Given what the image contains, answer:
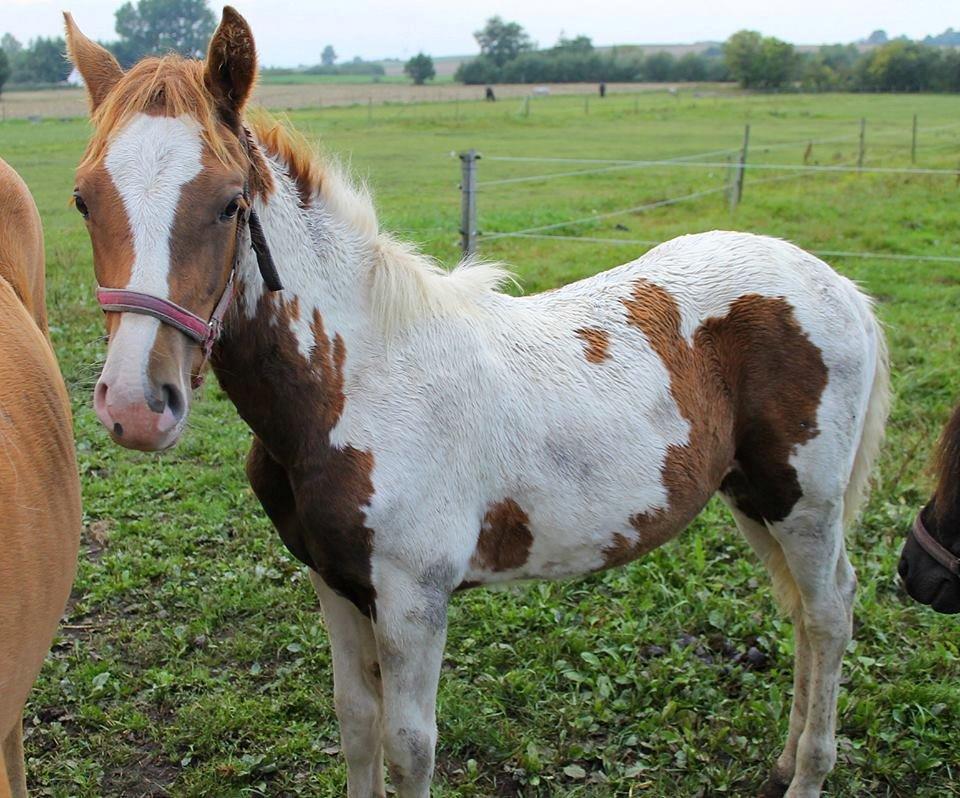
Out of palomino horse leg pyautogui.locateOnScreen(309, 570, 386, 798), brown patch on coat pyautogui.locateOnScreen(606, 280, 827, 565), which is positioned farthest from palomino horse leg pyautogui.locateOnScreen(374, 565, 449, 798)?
brown patch on coat pyautogui.locateOnScreen(606, 280, 827, 565)

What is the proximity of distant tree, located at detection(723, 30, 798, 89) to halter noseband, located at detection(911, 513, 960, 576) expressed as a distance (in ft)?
175

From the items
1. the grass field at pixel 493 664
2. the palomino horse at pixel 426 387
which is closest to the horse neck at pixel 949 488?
the palomino horse at pixel 426 387

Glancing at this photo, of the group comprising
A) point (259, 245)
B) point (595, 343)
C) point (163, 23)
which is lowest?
point (595, 343)

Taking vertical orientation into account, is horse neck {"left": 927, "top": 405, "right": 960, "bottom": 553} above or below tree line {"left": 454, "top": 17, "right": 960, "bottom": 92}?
below

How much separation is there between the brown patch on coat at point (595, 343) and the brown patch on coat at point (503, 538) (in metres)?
0.47

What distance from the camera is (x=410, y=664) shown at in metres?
2.11

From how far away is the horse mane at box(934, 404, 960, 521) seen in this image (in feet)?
8.04

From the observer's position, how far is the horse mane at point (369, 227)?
2.09 m

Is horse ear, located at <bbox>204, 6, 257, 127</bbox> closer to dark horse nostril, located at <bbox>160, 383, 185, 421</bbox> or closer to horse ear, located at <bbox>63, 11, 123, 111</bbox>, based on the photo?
horse ear, located at <bbox>63, 11, 123, 111</bbox>

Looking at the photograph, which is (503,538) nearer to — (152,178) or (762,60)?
(152,178)

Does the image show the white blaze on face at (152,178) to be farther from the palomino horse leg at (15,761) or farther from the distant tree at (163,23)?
the distant tree at (163,23)

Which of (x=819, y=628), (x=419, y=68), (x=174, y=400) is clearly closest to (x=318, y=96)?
(x=419, y=68)

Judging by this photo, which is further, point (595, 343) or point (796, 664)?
point (796, 664)

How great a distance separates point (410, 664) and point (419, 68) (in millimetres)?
58675
